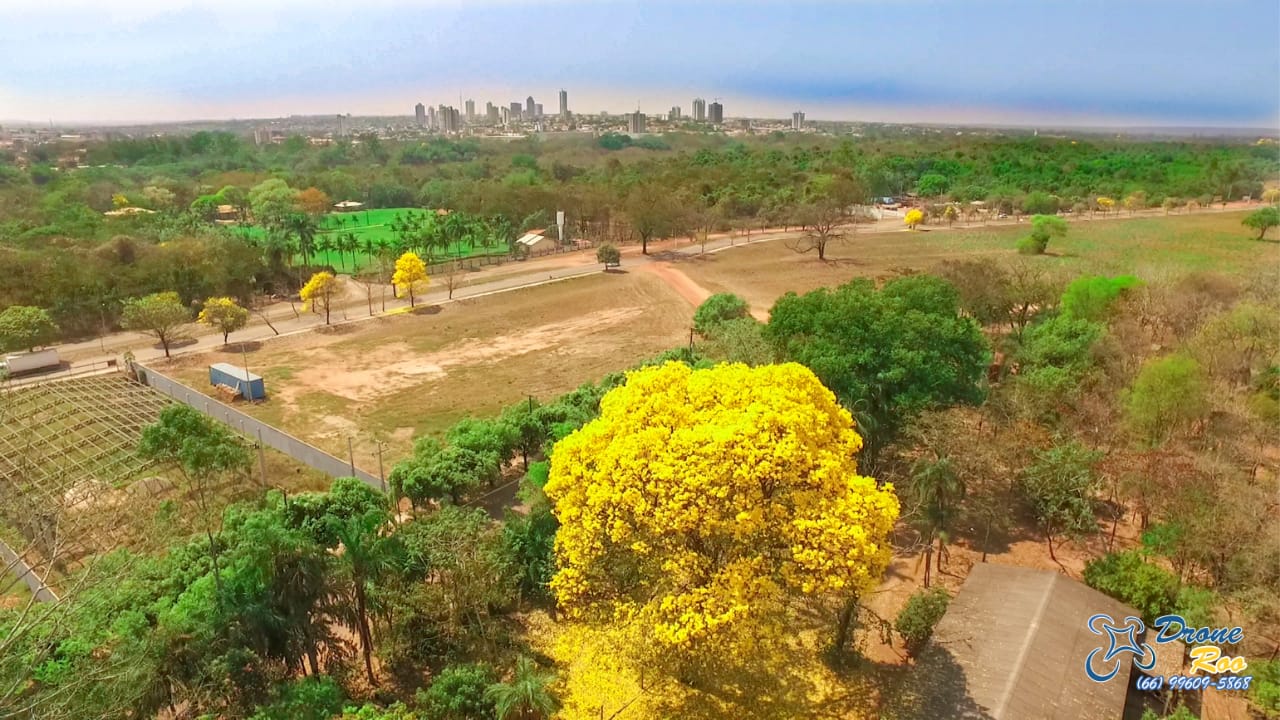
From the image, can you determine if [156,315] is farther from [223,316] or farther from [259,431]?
[259,431]

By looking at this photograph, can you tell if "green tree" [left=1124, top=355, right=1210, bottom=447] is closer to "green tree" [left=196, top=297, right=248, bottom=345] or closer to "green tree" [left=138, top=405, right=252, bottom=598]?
"green tree" [left=138, top=405, right=252, bottom=598]

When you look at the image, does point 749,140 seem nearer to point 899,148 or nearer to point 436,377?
point 899,148

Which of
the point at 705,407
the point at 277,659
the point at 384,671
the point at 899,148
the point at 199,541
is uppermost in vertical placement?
the point at 899,148

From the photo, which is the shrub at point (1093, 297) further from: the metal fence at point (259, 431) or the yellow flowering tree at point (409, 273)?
the yellow flowering tree at point (409, 273)

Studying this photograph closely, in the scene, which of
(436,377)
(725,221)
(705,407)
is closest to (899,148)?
(725,221)

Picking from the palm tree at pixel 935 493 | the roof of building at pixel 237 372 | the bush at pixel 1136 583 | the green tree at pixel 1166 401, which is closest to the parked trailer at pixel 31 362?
the roof of building at pixel 237 372
